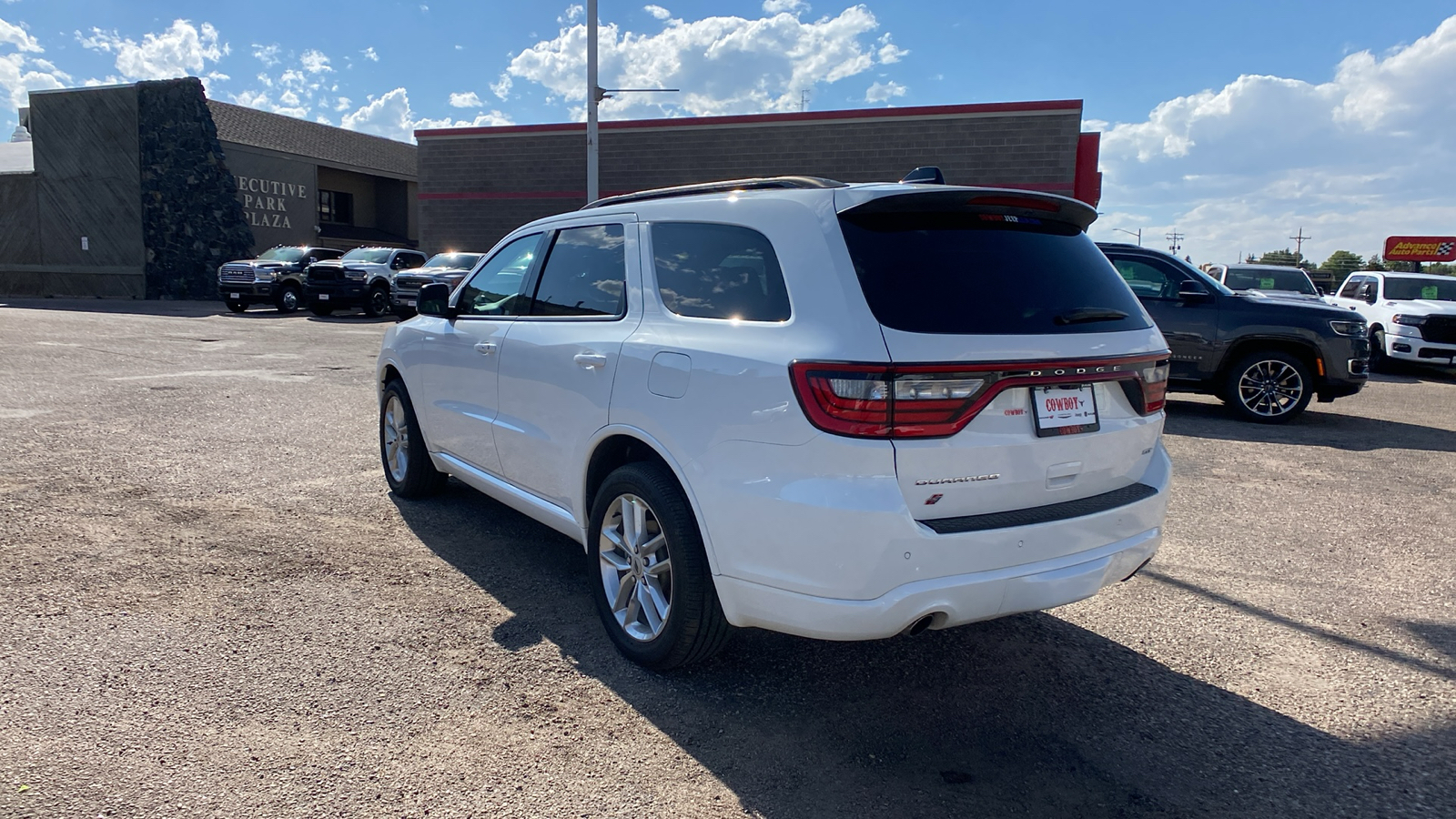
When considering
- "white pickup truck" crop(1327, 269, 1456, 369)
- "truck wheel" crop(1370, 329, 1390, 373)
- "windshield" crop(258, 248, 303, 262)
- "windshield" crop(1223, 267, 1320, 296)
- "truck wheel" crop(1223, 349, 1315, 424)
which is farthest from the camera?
"windshield" crop(258, 248, 303, 262)

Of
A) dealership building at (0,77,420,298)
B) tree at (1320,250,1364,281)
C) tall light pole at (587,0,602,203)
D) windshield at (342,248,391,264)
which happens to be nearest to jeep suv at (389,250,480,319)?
windshield at (342,248,391,264)

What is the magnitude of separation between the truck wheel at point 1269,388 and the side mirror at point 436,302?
8371mm

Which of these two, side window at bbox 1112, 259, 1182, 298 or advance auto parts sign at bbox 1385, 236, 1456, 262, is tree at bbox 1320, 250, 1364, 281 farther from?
side window at bbox 1112, 259, 1182, 298

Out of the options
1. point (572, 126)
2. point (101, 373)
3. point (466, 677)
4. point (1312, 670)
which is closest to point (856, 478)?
point (466, 677)

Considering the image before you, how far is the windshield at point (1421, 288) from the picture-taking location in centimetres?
1656

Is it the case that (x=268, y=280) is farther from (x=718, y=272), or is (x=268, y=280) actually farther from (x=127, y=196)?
(x=718, y=272)

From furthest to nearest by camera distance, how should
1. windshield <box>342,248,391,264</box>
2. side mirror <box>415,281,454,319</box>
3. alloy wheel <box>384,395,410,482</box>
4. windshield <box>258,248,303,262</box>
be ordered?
windshield <box>258,248,303,262</box> < windshield <box>342,248,391,264</box> < alloy wheel <box>384,395,410,482</box> < side mirror <box>415,281,454,319</box>

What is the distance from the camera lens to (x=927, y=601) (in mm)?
2873

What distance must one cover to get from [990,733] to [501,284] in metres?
3.19

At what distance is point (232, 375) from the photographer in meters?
11.5

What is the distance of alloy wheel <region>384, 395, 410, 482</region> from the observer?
19.1ft

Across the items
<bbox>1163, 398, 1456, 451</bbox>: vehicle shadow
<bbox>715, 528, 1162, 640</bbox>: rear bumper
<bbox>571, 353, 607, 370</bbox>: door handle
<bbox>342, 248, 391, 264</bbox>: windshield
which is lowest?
<bbox>1163, 398, 1456, 451</bbox>: vehicle shadow

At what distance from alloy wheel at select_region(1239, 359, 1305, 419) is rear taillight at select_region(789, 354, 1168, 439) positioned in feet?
27.4

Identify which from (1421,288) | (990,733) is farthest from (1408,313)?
(990,733)
